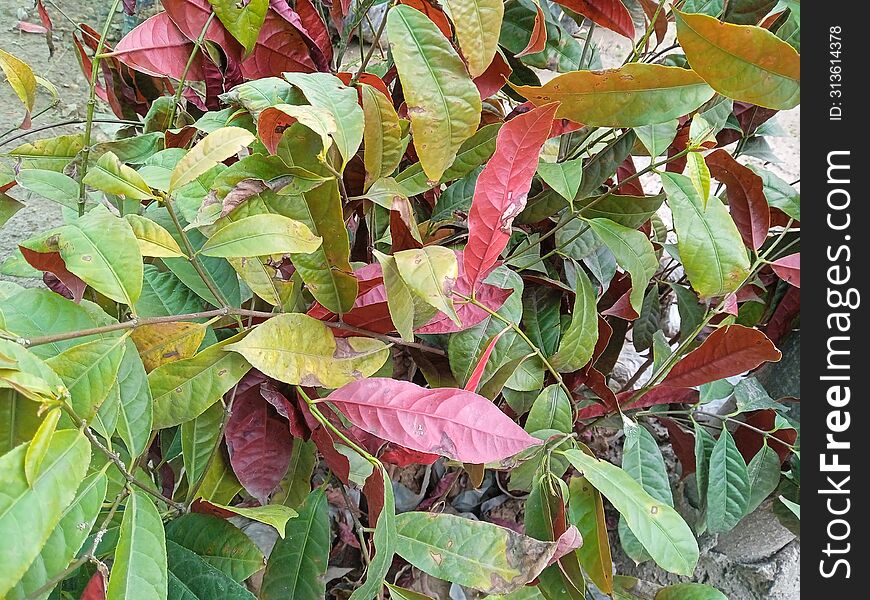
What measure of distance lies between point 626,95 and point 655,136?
4.5 inches

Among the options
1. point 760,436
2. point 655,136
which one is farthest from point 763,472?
point 655,136

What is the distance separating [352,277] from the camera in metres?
0.46

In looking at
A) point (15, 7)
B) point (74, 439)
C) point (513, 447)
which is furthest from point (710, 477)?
point (15, 7)

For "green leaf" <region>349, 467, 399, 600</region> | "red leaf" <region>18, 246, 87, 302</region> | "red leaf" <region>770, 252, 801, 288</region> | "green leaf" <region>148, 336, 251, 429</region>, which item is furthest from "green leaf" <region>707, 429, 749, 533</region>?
"red leaf" <region>18, 246, 87, 302</region>

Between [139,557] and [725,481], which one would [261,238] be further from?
[725,481]

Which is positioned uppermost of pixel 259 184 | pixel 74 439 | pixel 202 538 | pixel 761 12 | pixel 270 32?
pixel 761 12

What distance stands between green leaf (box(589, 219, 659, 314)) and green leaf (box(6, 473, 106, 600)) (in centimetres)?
46

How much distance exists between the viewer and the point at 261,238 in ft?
1.33

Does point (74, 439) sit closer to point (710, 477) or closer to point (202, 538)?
point (202, 538)

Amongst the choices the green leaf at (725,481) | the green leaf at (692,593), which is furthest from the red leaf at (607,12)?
the green leaf at (692,593)

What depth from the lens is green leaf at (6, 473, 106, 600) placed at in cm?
34

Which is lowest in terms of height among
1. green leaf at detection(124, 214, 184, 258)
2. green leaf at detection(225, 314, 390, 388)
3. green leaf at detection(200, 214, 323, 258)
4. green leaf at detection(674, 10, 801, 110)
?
green leaf at detection(225, 314, 390, 388)

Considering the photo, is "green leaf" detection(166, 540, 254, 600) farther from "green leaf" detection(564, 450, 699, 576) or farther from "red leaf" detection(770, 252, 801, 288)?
"red leaf" detection(770, 252, 801, 288)

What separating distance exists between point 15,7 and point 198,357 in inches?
71.8
